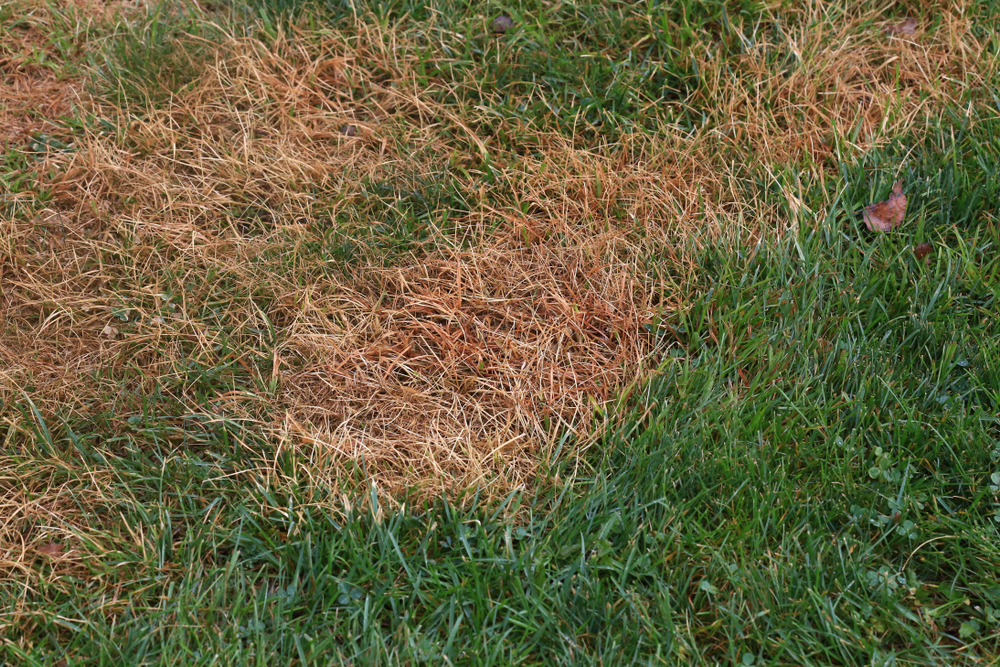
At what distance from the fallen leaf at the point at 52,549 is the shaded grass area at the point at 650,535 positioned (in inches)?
1.4

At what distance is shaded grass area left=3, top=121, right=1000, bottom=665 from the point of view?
233 centimetres

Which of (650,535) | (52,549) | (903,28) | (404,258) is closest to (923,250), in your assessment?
(903,28)

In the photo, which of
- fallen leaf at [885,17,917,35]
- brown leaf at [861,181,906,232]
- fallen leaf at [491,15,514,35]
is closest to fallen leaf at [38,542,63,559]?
fallen leaf at [491,15,514,35]

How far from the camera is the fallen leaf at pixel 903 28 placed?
373cm

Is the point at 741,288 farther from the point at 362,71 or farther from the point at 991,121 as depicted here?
the point at 362,71

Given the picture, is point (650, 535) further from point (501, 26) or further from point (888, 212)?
point (501, 26)

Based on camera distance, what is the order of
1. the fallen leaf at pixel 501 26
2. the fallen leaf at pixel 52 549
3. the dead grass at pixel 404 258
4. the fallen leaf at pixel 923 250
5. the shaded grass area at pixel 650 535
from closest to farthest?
the shaded grass area at pixel 650 535 < the fallen leaf at pixel 52 549 < the dead grass at pixel 404 258 < the fallen leaf at pixel 923 250 < the fallen leaf at pixel 501 26

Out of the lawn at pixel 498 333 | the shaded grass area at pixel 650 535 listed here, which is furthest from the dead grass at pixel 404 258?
the shaded grass area at pixel 650 535

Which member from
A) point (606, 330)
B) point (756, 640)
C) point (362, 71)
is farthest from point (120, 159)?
point (756, 640)

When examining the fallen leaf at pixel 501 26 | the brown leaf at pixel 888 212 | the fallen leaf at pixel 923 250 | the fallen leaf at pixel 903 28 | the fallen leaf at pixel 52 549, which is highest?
the fallen leaf at pixel 903 28

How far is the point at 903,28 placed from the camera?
148 inches

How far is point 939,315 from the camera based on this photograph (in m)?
2.87

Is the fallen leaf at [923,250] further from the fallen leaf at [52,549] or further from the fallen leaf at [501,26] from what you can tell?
the fallen leaf at [52,549]

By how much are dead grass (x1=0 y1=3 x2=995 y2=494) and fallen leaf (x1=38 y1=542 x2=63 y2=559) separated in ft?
1.48
